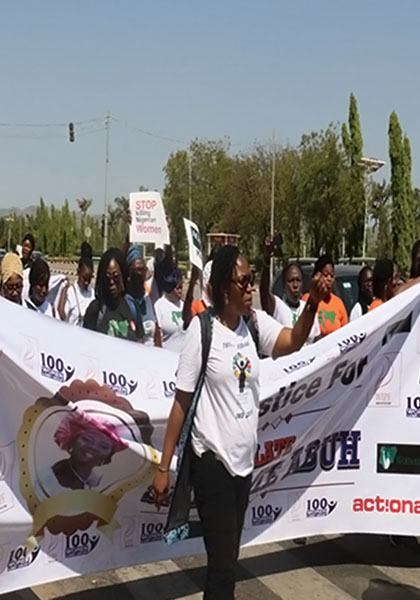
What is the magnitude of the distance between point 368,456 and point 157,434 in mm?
1435

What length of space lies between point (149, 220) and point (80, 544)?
251 inches

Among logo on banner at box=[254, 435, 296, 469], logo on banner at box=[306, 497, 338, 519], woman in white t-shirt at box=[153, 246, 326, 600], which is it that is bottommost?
logo on banner at box=[306, 497, 338, 519]

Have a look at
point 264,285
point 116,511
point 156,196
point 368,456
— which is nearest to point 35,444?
point 116,511

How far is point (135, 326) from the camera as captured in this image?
20.0 ft

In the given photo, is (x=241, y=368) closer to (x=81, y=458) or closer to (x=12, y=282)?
(x=81, y=458)

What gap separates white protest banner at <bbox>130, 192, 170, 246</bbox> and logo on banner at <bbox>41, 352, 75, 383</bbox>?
5936 millimetres

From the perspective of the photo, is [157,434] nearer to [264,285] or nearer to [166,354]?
[166,354]

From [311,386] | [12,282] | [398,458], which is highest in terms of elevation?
[12,282]

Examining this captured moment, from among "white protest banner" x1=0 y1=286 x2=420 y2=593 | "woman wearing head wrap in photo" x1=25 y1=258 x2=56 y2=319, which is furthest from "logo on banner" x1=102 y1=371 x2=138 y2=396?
"woman wearing head wrap in photo" x1=25 y1=258 x2=56 y2=319

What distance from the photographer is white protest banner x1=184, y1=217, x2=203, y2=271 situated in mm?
8023

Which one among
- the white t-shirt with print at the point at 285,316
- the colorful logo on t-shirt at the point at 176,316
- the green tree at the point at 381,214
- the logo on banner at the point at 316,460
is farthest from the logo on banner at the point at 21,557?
the green tree at the point at 381,214

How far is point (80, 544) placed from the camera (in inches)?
164

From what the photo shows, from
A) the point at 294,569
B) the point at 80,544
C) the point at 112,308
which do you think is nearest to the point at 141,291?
the point at 112,308

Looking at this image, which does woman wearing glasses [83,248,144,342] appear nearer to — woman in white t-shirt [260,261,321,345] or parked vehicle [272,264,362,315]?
woman in white t-shirt [260,261,321,345]
